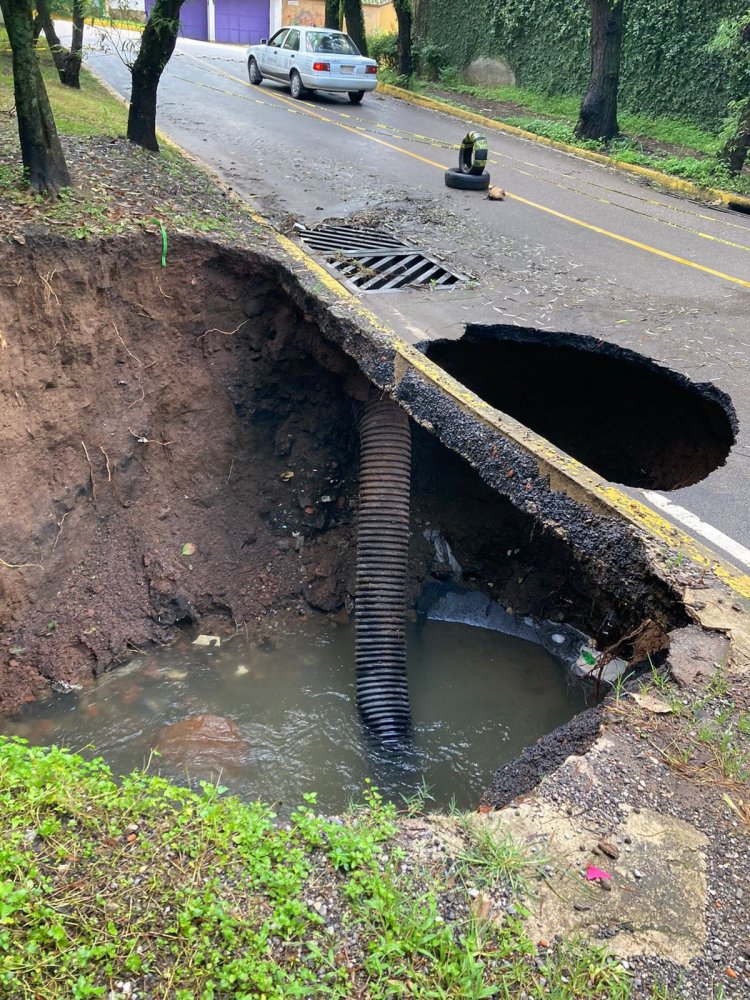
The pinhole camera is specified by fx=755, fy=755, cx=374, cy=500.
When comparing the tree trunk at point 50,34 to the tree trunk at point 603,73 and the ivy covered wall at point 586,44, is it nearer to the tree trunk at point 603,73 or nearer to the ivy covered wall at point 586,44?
the tree trunk at point 603,73

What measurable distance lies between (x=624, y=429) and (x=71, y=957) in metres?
5.98

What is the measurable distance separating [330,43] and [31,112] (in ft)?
44.7

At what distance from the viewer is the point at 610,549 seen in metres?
4.22

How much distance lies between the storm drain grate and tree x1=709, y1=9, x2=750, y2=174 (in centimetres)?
769

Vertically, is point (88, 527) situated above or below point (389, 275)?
below

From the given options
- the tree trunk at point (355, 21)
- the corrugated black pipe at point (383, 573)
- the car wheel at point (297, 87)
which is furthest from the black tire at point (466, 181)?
the tree trunk at point (355, 21)

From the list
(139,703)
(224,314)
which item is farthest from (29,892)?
(224,314)

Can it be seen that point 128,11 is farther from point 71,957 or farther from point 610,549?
point 71,957

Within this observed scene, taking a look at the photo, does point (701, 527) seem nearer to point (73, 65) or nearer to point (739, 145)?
point (739, 145)

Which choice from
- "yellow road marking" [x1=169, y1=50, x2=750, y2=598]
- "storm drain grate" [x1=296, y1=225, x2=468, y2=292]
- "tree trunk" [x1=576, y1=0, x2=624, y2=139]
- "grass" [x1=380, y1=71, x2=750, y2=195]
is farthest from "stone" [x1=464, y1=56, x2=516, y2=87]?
"yellow road marking" [x1=169, y1=50, x2=750, y2=598]

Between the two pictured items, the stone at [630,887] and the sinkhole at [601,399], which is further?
the sinkhole at [601,399]

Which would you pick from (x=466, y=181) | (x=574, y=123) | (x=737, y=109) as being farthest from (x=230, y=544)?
(x=574, y=123)

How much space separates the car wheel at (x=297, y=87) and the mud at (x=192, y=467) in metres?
13.0

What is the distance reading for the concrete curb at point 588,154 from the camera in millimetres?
12289
